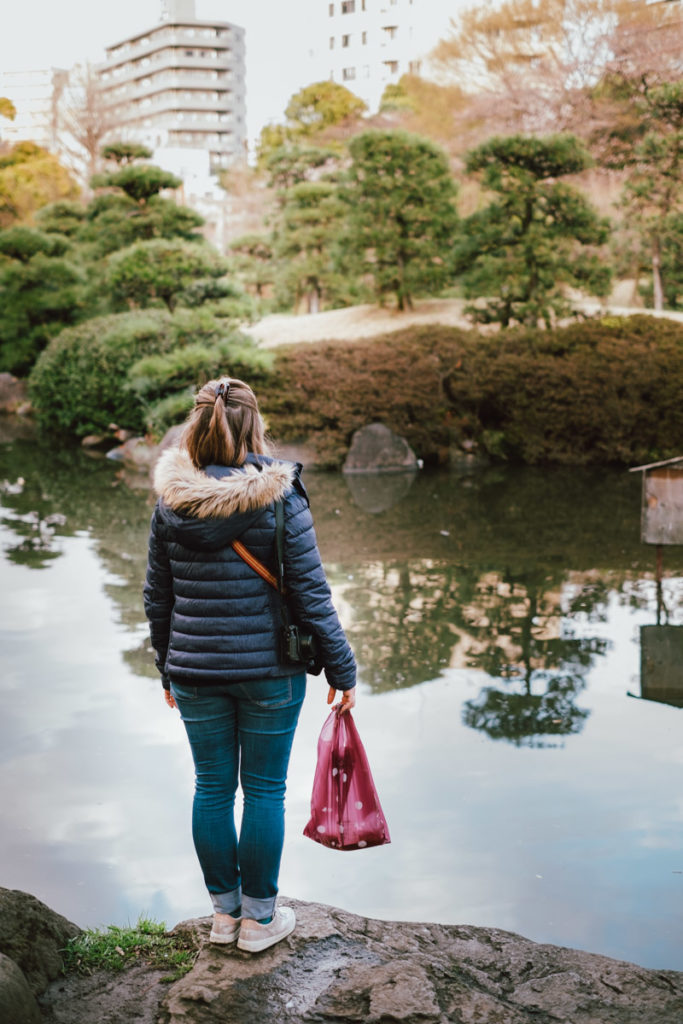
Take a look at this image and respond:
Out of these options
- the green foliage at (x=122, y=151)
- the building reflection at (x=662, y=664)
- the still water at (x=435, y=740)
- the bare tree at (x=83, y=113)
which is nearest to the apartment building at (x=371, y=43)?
the bare tree at (x=83, y=113)

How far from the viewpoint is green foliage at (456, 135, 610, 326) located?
13312 mm

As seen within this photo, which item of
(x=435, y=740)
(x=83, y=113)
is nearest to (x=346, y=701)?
(x=435, y=740)

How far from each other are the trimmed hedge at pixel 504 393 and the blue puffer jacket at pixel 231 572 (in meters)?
8.95

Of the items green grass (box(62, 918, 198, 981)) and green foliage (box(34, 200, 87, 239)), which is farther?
green foliage (box(34, 200, 87, 239))

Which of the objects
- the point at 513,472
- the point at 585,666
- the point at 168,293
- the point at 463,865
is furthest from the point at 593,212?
the point at 463,865

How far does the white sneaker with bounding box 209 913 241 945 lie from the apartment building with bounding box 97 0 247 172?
50.6 meters

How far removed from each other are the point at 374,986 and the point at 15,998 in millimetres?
720

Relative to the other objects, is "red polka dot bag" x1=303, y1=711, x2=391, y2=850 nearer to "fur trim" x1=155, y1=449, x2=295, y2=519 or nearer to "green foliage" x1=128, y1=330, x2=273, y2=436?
"fur trim" x1=155, y1=449, x2=295, y2=519

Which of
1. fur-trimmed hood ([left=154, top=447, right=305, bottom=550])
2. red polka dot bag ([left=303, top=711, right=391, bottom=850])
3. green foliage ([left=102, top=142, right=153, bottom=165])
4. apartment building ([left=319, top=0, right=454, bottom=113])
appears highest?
apartment building ([left=319, top=0, right=454, bottom=113])

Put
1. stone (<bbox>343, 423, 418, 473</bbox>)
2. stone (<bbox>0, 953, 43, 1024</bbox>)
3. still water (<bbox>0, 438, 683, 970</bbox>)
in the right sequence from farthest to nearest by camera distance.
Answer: stone (<bbox>343, 423, 418, 473</bbox>), still water (<bbox>0, 438, 683, 970</bbox>), stone (<bbox>0, 953, 43, 1024</bbox>)

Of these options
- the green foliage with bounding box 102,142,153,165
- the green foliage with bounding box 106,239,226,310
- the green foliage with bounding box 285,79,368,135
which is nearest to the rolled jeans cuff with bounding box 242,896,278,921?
the green foliage with bounding box 106,239,226,310

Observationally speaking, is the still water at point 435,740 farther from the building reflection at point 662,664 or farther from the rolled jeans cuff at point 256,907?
the rolled jeans cuff at point 256,907

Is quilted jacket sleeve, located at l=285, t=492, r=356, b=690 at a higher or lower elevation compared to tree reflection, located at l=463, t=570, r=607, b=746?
higher

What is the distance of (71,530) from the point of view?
7.82m
